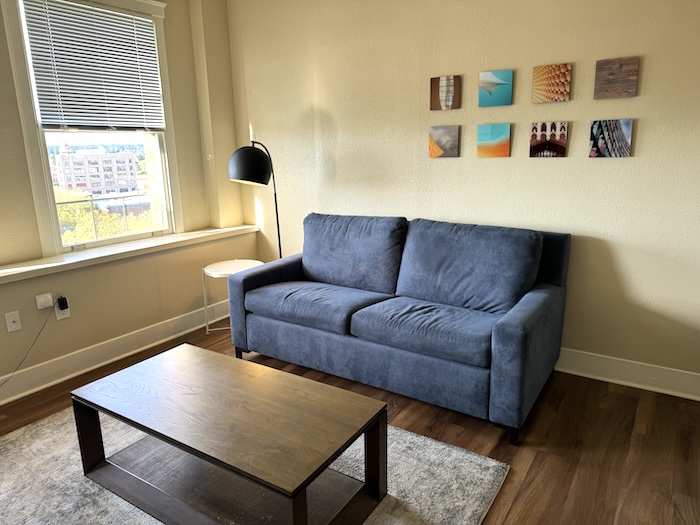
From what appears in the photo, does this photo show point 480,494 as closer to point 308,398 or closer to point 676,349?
point 308,398

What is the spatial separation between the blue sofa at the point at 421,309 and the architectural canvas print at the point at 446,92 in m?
0.73

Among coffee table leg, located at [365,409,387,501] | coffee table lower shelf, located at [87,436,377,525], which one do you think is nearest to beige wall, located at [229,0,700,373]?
coffee table leg, located at [365,409,387,501]

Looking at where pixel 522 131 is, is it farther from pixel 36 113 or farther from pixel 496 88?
pixel 36 113

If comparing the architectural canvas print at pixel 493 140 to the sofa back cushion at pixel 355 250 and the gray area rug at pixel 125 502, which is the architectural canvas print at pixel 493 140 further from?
the gray area rug at pixel 125 502

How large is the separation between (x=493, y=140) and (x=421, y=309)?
1.12 metres

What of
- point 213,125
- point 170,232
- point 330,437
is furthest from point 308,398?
point 213,125

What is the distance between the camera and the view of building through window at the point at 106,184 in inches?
Answer: 122

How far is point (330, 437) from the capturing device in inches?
63.8

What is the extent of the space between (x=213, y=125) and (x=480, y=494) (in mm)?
3227

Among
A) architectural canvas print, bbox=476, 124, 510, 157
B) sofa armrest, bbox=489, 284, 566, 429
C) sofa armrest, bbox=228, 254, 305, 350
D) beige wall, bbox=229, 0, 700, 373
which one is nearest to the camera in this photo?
sofa armrest, bbox=489, 284, 566, 429

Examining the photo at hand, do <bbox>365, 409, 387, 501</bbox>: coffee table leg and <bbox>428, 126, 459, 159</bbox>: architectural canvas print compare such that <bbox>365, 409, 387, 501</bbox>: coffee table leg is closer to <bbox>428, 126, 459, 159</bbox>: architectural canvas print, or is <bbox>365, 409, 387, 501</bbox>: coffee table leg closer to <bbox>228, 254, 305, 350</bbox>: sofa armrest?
<bbox>228, 254, 305, 350</bbox>: sofa armrest

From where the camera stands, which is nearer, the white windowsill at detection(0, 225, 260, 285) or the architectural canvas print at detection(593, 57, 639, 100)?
the architectural canvas print at detection(593, 57, 639, 100)

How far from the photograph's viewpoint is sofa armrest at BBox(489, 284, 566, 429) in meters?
2.12

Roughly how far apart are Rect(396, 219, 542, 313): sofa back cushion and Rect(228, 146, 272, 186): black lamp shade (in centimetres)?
108
